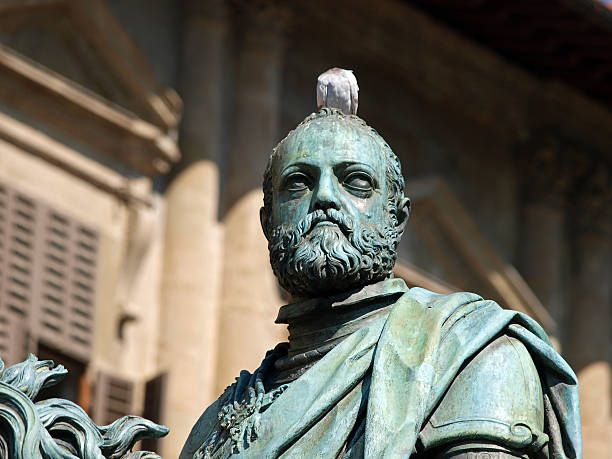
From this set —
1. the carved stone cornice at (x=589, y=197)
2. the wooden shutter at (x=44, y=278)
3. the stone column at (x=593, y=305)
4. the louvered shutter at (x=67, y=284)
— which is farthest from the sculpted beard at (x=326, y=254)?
the carved stone cornice at (x=589, y=197)

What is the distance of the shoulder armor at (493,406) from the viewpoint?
16.8 feet

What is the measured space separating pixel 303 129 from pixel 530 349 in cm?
75

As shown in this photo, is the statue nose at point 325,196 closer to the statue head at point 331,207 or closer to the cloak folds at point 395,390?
the statue head at point 331,207

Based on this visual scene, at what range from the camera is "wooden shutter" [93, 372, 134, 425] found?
15.1 metres

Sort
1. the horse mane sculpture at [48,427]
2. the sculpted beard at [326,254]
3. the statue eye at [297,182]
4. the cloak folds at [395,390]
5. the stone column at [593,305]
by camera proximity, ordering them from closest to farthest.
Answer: the horse mane sculpture at [48,427] → the cloak folds at [395,390] → the sculpted beard at [326,254] → the statue eye at [297,182] → the stone column at [593,305]

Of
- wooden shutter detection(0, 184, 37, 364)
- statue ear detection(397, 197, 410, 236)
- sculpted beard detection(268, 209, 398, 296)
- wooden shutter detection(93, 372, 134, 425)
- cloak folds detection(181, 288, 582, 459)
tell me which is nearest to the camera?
cloak folds detection(181, 288, 582, 459)

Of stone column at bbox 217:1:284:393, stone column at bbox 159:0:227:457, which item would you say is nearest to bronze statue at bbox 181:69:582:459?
stone column at bbox 159:0:227:457

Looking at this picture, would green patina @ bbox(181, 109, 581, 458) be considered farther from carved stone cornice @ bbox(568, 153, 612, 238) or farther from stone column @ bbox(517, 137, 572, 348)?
carved stone cornice @ bbox(568, 153, 612, 238)

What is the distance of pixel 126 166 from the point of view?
16.0 metres

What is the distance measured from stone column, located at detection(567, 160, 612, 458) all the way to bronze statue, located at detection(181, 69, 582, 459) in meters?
13.9

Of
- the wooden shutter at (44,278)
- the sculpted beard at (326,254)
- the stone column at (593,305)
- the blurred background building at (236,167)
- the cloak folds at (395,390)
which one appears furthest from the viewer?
the stone column at (593,305)

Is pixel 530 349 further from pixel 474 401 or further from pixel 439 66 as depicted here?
pixel 439 66

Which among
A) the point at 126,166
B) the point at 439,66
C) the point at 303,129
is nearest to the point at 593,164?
the point at 439,66

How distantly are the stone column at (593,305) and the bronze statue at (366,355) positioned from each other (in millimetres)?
13937
